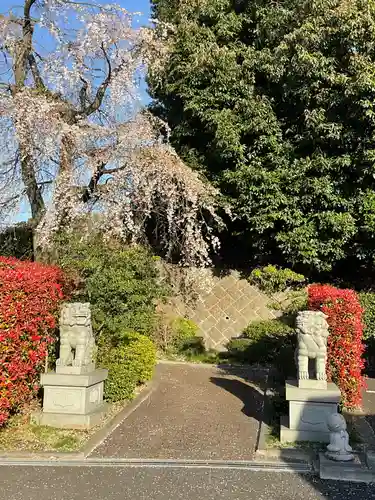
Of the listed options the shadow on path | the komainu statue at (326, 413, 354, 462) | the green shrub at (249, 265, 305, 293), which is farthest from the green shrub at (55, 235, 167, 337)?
the green shrub at (249, 265, 305, 293)

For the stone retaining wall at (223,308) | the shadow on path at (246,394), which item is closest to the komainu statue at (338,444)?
the shadow on path at (246,394)

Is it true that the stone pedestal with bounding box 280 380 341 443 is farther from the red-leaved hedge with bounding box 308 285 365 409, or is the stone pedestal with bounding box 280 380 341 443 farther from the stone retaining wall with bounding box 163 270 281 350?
the stone retaining wall with bounding box 163 270 281 350

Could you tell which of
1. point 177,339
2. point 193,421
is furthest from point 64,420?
point 177,339

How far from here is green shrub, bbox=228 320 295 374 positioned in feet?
32.6

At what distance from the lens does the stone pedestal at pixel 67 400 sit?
5660 mm

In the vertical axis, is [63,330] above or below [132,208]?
below

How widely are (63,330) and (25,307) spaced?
0.70 meters

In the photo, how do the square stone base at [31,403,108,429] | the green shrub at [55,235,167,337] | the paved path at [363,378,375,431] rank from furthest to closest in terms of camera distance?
the green shrub at [55,235,167,337] → the paved path at [363,378,375,431] → the square stone base at [31,403,108,429]

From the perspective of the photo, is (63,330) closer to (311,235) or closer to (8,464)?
(8,464)

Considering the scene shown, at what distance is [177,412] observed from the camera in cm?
653

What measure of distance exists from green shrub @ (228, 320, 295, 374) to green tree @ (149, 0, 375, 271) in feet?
5.75

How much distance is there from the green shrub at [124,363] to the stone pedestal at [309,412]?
262 centimetres

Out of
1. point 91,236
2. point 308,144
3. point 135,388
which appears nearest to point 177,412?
point 135,388

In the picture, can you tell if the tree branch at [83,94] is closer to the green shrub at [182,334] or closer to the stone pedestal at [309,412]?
the green shrub at [182,334]
